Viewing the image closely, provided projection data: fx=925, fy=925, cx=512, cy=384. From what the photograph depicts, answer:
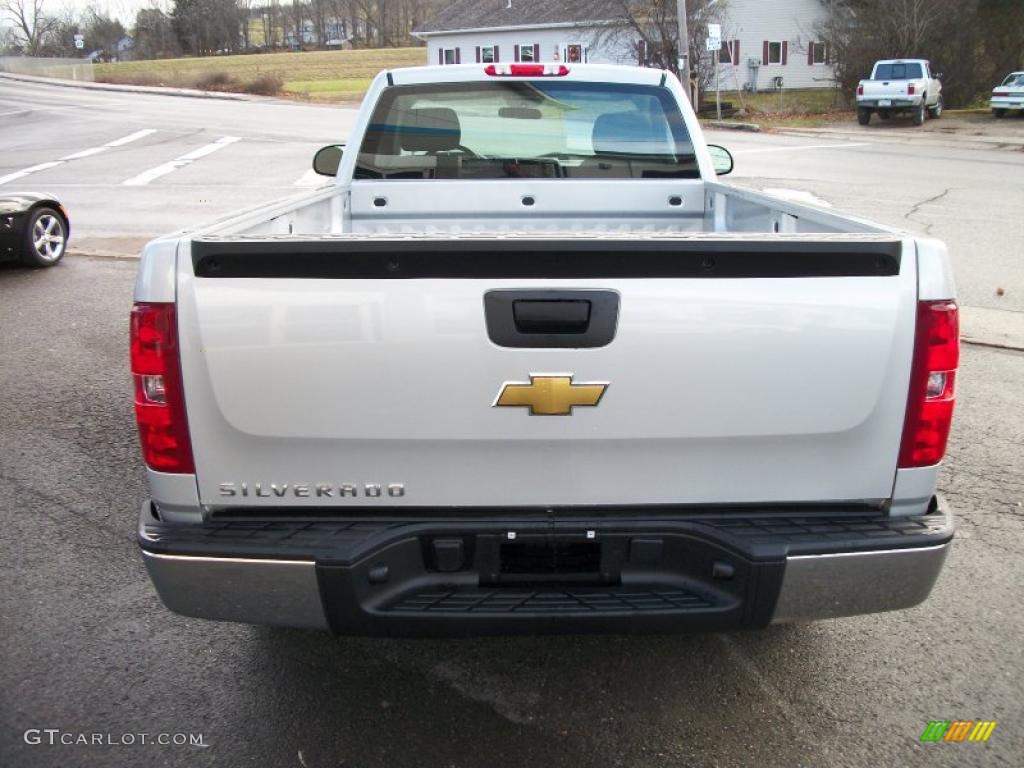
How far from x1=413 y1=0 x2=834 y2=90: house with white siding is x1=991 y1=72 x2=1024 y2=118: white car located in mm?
9810

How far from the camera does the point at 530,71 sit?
509 centimetres

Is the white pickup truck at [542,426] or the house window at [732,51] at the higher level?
the house window at [732,51]

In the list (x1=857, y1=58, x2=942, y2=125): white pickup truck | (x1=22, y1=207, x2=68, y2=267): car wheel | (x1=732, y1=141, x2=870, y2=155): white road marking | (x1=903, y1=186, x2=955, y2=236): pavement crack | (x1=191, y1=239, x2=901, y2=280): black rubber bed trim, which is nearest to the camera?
(x1=191, y1=239, x2=901, y2=280): black rubber bed trim

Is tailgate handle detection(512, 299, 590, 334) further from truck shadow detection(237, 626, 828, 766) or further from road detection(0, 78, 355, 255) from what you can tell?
road detection(0, 78, 355, 255)

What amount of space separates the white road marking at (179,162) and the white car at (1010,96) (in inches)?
987

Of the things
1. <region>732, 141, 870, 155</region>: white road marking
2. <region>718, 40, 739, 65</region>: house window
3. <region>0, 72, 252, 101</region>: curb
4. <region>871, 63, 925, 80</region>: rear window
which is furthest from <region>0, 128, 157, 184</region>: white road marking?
<region>718, 40, 739, 65</region>: house window

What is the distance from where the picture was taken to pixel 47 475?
5.02 metres

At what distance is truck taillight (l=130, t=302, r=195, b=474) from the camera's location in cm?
247

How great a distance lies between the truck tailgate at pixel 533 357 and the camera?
8.01ft

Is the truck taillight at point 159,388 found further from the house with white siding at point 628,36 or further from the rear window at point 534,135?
the house with white siding at point 628,36

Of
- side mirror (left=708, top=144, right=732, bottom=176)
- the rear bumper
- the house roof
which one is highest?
the house roof

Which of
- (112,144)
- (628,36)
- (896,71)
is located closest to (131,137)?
(112,144)

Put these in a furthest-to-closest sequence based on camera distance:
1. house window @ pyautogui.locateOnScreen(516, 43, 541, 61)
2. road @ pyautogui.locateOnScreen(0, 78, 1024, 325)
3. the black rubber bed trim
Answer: house window @ pyautogui.locateOnScreen(516, 43, 541, 61) → road @ pyautogui.locateOnScreen(0, 78, 1024, 325) → the black rubber bed trim

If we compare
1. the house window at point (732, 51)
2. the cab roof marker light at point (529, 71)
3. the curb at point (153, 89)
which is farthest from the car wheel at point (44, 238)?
the house window at point (732, 51)
